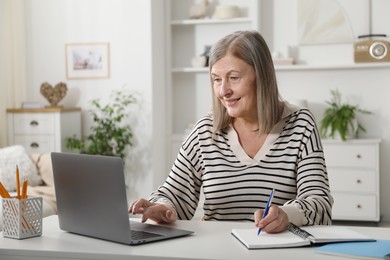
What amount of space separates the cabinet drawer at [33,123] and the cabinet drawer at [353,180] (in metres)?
2.46

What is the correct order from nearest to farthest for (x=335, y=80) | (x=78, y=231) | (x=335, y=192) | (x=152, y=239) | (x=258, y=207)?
(x=152, y=239), (x=78, y=231), (x=258, y=207), (x=335, y=192), (x=335, y=80)

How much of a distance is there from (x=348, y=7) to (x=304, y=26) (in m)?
0.41

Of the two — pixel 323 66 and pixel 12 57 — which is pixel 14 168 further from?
pixel 323 66

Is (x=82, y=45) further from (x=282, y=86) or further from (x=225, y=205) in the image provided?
(x=225, y=205)

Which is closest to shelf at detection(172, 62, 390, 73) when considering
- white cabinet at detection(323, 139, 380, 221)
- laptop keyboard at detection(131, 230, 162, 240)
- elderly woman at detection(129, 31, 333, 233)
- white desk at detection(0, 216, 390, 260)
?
white cabinet at detection(323, 139, 380, 221)

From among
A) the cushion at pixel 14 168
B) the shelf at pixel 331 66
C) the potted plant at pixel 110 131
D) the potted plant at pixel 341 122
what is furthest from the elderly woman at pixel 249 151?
the potted plant at pixel 110 131

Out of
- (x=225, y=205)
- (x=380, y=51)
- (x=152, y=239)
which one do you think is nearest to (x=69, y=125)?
(x=380, y=51)

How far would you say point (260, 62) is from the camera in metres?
2.20

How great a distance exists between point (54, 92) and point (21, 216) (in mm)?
4171

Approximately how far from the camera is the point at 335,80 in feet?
18.7

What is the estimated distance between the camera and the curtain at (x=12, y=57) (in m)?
5.84

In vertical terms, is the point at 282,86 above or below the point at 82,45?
below

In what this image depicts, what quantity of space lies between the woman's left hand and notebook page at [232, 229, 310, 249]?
2cm

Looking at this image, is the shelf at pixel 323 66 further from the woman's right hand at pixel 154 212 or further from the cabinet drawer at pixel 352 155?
the woman's right hand at pixel 154 212
